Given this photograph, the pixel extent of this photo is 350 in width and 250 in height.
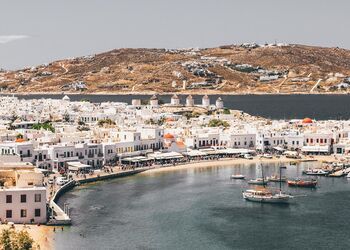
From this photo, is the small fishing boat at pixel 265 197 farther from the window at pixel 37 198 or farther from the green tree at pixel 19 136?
the green tree at pixel 19 136

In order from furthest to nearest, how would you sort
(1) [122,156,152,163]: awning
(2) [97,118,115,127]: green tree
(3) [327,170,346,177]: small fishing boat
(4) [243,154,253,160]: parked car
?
(2) [97,118,115,127]: green tree < (4) [243,154,253,160]: parked car < (1) [122,156,152,163]: awning < (3) [327,170,346,177]: small fishing boat

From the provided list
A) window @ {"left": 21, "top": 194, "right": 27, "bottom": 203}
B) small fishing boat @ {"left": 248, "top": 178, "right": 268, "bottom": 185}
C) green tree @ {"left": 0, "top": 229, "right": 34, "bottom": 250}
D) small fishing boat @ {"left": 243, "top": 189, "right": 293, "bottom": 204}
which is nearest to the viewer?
green tree @ {"left": 0, "top": 229, "right": 34, "bottom": 250}

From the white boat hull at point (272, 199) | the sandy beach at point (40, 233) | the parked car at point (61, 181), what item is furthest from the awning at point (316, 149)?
the sandy beach at point (40, 233)

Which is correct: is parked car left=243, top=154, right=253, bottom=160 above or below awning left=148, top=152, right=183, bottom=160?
below

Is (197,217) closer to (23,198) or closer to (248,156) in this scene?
(23,198)

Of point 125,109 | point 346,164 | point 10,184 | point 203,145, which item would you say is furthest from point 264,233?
point 125,109

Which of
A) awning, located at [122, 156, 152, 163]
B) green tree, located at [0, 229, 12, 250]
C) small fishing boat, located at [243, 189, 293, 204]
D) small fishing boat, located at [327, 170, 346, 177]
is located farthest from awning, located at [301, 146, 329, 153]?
green tree, located at [0, 229, 12, 250]

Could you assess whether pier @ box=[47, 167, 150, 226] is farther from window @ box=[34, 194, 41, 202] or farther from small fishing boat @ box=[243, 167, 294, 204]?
small fishing boat @ box=[243, 167, 294, 204]
